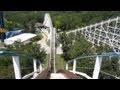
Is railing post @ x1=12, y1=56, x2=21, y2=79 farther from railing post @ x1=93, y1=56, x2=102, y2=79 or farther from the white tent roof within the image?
railing post @ x1=93, y1=56, x2=102, y2=79

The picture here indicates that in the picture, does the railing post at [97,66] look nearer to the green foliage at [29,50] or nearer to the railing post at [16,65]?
the green foliage at [29,50]

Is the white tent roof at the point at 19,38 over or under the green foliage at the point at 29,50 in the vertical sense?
over

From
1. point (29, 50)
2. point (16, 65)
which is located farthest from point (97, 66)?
point (16, 65)

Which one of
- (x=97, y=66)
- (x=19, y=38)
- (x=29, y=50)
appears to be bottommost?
(x=97, y=66)

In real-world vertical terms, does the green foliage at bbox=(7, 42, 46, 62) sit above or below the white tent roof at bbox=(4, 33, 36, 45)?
below

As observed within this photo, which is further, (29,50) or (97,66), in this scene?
(97,66)

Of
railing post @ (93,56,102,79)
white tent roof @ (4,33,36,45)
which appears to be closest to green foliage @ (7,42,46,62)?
white tent roof @ (4,33,36,45)

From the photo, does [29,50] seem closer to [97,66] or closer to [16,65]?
[16,65]

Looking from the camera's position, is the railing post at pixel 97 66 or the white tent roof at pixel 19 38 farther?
the railing post at pixel 97 66

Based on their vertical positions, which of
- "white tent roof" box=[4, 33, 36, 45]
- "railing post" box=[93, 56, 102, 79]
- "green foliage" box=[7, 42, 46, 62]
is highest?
"white tent roof" box=[4, 33, 36, 45]

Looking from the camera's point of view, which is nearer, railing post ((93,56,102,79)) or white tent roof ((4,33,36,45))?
white tent roof ((4,33,36,45))

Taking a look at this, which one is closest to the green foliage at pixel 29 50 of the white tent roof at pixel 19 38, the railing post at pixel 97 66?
the white tent roof at pixel 19 38

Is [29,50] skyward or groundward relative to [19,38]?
groundward
